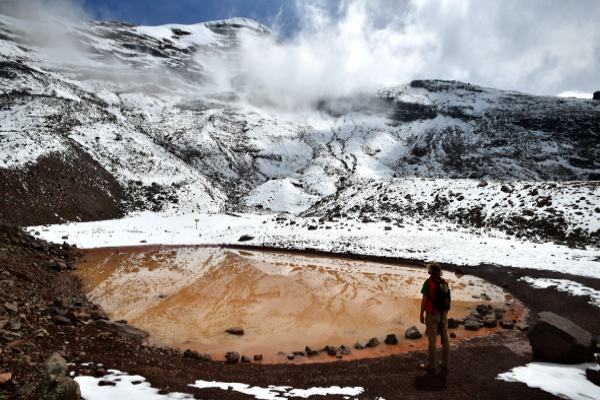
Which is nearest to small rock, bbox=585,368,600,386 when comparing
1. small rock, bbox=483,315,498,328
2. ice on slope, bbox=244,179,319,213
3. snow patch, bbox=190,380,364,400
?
small rock, bbox=483,315,498,328

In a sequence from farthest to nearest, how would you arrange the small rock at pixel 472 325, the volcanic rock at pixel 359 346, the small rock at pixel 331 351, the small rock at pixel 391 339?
the small rock at pixel 472 325 < the small rock at pixel 391 339 < the volcanic rock at pixel 359 346 < the small rock at pixel 331 351

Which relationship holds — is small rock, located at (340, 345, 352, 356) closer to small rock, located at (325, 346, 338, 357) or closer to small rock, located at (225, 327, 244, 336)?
small rock, located at (325, 346, 338, 357)

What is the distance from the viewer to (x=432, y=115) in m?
170

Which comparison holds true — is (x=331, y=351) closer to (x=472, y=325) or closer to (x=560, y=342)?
(x=472, y=325)

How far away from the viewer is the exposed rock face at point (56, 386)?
6105mm

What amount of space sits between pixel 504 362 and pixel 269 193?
3315 inches

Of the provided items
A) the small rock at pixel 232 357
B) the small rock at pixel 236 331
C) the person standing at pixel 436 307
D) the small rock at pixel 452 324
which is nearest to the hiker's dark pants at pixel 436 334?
the person standing at pixel 436 307

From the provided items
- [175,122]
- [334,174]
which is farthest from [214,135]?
[334,174]

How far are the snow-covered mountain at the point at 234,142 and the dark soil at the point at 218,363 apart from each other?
2297 centimetres

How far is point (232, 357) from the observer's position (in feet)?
34.6

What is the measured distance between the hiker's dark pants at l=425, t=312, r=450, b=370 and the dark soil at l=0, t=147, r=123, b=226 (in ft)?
141

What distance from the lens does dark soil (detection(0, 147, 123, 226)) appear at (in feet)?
143

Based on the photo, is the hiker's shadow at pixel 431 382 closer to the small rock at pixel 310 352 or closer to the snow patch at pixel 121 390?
the small rock at pixel 310 352

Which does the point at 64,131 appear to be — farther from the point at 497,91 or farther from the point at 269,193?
the point at 497,91
